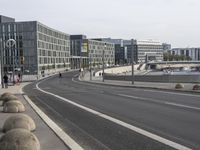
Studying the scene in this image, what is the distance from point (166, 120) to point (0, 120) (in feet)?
20.0

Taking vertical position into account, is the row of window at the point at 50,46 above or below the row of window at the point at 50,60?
above

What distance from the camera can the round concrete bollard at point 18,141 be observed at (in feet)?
26.1

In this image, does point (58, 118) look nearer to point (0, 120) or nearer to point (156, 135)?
point (0, 120)

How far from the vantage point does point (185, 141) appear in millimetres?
10891

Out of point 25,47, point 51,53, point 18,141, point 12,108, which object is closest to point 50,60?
point 51,53

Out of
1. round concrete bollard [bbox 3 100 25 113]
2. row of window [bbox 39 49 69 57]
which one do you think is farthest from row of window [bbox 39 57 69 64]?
round concrete bollard [bbox 3 100 25 113]

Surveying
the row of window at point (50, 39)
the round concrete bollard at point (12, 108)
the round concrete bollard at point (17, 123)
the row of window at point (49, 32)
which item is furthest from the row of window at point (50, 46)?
the round concrete bollard at point (17, 123)

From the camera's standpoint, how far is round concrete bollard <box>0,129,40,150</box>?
7965 millimetres

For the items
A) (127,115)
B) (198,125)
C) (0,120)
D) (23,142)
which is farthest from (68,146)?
(127,115)

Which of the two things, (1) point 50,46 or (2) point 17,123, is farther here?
(1) point 50,46

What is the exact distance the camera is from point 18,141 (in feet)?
26.5

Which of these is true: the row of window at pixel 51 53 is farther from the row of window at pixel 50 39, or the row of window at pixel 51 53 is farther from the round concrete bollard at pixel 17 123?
the round concrete bollard at pixel 17 123

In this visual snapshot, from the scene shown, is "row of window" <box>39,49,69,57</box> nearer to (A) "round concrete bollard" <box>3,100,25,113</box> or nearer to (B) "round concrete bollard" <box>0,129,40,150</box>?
(A) "round concrete bollard" <box>3,100,25,113</box>

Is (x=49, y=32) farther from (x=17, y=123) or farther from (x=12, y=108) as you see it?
(x=17, y=123)
